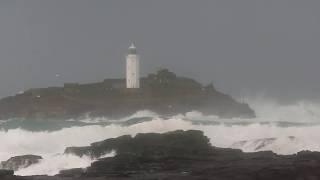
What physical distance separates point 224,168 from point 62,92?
197 ft

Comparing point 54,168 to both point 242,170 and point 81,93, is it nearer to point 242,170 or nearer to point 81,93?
point 242,170

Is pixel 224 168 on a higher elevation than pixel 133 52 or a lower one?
lower

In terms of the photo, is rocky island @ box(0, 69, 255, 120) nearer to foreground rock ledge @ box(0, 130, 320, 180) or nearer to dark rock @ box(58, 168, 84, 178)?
foreground rock ledge @ box(0, 130, 320, 180)

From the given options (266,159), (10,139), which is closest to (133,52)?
(10,139)

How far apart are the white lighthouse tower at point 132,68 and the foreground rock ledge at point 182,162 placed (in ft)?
160

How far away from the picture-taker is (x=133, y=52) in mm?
82562

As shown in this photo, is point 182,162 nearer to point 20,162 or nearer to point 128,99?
point 20,162

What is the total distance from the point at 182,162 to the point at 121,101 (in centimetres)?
5275

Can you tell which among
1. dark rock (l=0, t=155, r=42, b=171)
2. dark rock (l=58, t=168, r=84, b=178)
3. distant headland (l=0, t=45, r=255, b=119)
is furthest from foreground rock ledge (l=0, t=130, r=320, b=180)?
distant headland (l=0, t=45, r=255, b=119)

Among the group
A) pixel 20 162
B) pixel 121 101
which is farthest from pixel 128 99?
pixel 20 162

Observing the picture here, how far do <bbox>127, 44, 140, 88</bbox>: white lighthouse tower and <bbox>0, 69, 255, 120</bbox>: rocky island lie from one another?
0.90 meters

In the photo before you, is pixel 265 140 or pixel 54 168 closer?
pixel 54 168

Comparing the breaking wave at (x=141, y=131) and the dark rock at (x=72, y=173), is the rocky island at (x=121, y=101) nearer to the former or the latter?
the breaking wave at (x=141, y=131)

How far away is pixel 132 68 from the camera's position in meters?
82.1
